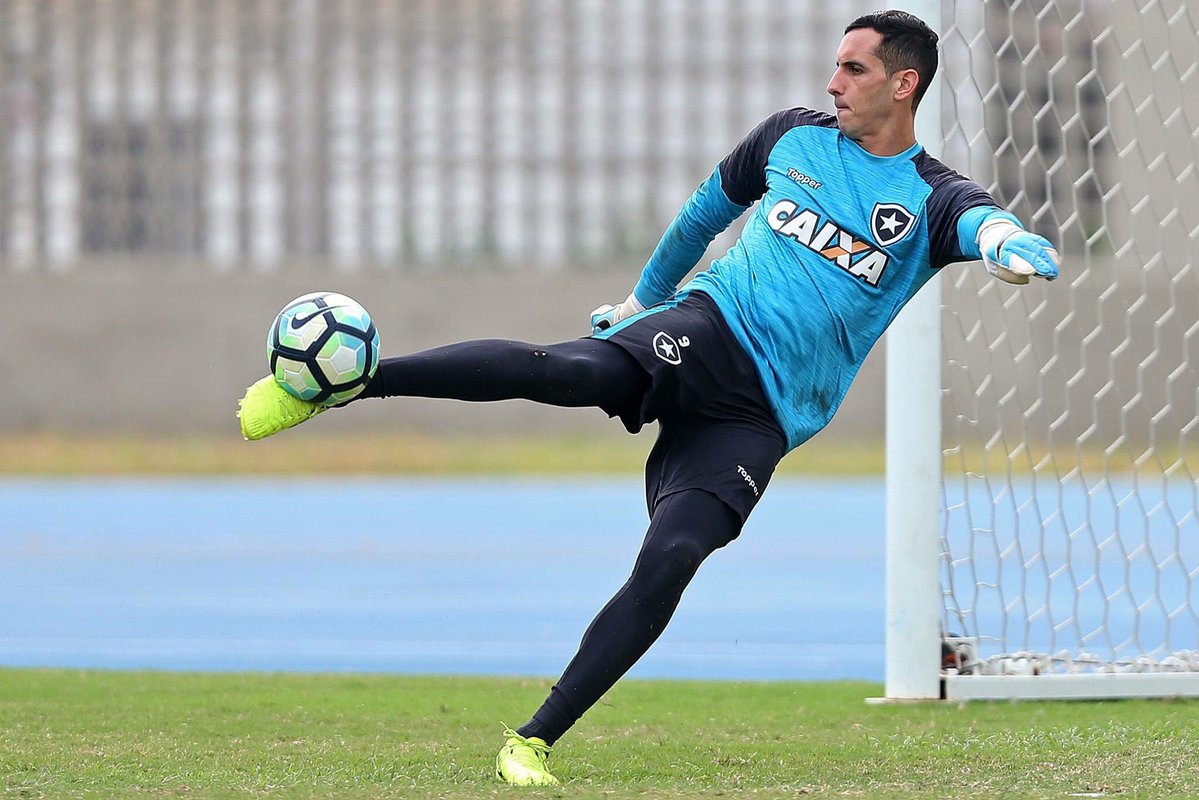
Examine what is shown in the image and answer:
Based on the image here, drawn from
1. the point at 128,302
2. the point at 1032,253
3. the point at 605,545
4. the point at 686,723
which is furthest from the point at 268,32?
the point at 1032,253

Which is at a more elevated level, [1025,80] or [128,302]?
[128,302]

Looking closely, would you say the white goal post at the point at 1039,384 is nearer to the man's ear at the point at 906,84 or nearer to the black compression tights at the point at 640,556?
the man's ear at the point at 906,84

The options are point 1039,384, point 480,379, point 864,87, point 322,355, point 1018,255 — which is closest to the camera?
point 1018,255

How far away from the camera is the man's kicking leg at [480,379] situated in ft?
12.8

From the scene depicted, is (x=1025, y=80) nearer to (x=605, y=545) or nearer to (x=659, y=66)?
(x=605, y=545)

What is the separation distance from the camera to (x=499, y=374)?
400cm

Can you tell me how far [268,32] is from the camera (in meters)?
19.3

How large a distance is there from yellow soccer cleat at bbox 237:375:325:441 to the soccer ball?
3 centimetres

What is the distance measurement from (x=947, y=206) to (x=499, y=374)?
1277 millimetres

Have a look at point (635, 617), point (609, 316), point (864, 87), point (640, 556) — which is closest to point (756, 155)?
point (864, 87)

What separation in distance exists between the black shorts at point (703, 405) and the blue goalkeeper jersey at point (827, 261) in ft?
0.17

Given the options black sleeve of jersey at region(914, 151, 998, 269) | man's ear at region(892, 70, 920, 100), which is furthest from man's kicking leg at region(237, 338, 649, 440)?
man's ear at region(892, 70, 920, 100)

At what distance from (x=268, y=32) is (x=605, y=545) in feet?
32.4

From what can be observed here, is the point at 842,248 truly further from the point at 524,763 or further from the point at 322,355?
the point at 524,763
